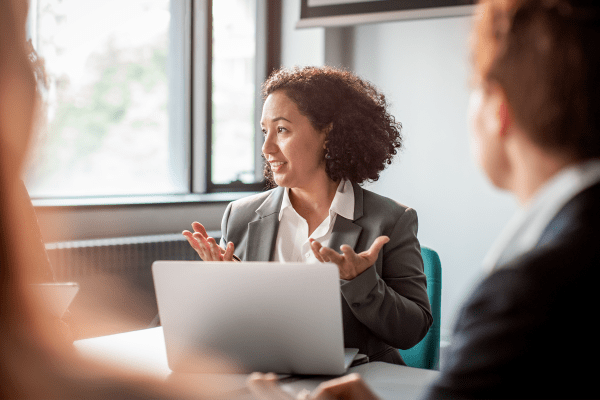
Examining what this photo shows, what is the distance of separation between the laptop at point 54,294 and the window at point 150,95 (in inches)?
94.4

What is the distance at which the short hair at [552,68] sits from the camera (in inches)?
22.2

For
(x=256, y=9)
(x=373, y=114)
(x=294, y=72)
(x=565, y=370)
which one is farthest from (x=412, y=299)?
(x=256, y=9)

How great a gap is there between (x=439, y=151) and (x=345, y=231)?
1976mm

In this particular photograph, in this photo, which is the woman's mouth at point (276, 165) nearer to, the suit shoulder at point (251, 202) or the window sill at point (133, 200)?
the suit shoulder at point (251, 202)

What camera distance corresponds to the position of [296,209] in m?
1.89

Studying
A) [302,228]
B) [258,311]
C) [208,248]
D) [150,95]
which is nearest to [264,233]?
[302,228]

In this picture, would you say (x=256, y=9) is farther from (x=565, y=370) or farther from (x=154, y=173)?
(x=565, y=370)

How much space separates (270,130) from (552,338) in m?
1.47

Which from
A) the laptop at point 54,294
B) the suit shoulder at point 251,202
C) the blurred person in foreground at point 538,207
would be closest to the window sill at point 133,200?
the suit shoulder at point 251,202

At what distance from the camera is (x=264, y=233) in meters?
1.82

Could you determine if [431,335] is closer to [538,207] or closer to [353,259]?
[353,259]

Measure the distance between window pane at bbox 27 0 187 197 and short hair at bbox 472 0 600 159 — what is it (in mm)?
2874

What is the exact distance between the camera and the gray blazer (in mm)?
1449

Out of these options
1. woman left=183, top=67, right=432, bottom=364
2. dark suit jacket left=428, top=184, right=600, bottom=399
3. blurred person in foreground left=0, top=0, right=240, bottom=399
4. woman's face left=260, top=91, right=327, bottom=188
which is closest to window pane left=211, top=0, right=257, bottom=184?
woman left=183, top=67, right=432, bottom=364
